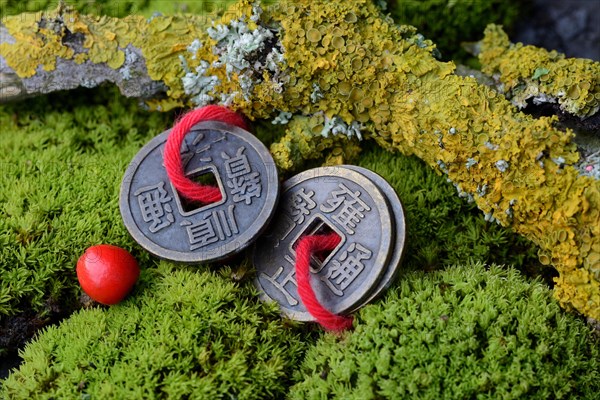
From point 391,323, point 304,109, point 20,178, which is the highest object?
point 304,109

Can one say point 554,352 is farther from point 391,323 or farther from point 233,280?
point 233,280

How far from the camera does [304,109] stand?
3.61 m

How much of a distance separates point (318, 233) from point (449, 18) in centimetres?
224

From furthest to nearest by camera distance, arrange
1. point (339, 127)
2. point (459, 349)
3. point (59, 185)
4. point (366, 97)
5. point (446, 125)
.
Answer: point (59, 185) → point (339, 127) → point (366, 97) → point (446, 125) → point (459, 349)

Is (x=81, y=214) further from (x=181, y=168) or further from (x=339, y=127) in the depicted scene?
(x=339, y=127)

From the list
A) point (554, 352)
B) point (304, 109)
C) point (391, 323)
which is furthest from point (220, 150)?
point (554, 352)

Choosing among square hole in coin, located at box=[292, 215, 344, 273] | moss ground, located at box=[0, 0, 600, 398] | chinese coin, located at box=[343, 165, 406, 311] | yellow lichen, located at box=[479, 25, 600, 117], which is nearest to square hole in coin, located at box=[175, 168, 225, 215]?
moss ground, located at box=[0, 0, 600, 398]

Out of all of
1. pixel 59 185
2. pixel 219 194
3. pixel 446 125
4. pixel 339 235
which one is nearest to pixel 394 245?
pixel 339 235

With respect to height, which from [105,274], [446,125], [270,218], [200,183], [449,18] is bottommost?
[105,274]

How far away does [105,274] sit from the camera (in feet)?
10.1

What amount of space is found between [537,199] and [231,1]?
2.45 metres

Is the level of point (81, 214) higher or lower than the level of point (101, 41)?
lower

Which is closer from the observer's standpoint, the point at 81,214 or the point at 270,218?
the point at 270,218

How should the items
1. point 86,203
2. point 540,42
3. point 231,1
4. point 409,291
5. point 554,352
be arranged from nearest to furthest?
point 554,352, point 409,291, point 86,203, point 231,1, point 540,42
